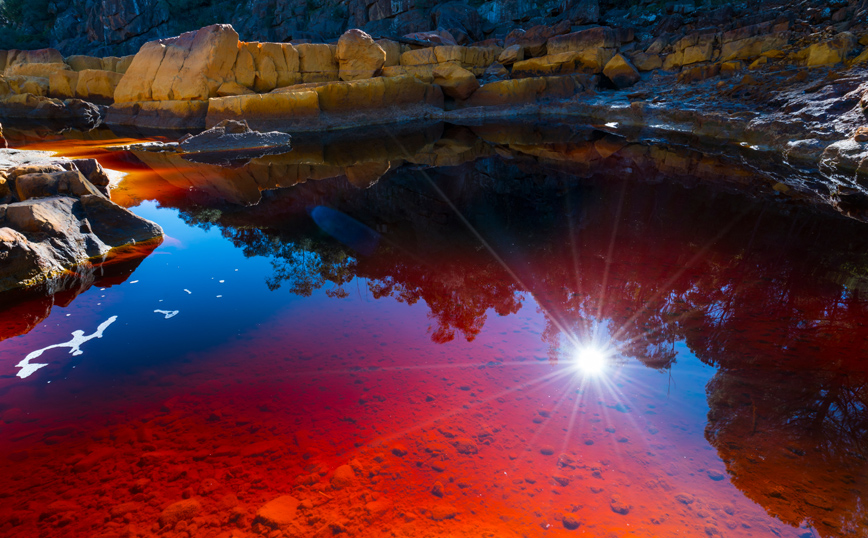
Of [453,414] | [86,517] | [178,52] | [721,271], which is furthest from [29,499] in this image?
[178,52]

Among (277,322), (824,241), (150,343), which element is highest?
(824,241)

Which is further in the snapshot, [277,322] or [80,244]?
[80,244]

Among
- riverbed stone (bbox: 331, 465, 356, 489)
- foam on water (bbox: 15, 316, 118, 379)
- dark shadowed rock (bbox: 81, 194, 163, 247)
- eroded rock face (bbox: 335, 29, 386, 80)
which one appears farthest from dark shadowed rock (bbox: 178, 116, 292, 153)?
riverbed stone (bbox: 331, 465, 356, 489)

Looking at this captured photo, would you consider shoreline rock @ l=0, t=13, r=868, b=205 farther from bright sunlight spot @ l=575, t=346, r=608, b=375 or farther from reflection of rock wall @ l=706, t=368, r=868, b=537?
bright sunlight spot @ l=575, t=346, r=608, b=375

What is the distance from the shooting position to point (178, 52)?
18438 mm

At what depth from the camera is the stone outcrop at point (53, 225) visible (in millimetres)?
4520

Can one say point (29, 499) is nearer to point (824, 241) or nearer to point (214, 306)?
point (214, 306)

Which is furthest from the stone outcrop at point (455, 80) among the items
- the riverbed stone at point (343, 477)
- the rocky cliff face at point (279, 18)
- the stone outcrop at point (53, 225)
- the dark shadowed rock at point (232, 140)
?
the riverbed stone at point (343, 477)

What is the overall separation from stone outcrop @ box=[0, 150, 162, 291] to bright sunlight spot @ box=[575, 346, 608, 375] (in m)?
5.27

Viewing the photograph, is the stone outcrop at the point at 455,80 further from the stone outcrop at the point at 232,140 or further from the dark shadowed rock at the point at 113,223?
the dark shadowed rock at the point at 113,223

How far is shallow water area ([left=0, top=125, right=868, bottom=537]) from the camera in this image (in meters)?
2.29

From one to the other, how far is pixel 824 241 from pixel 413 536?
6.25 meters

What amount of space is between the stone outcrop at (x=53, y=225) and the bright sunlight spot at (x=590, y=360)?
5.27 m

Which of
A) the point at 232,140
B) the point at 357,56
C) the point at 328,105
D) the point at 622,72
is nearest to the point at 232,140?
the point at 232,140
